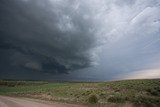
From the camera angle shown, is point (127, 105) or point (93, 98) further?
point (93, 98)

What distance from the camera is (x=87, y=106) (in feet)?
78.5

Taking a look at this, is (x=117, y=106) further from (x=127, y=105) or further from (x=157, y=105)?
(x=157, y=105)

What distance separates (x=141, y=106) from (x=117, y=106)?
2250 millimetres

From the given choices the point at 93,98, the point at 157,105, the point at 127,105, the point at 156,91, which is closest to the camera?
the point at 127,105

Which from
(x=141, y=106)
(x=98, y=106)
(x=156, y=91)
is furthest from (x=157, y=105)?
(x=156, y=91)

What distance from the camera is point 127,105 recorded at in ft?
72.8

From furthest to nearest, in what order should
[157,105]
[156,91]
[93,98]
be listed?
[156,91] < [93,98] < [157,105]

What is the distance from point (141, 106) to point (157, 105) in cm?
224

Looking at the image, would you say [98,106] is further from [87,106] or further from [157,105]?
[157,105]

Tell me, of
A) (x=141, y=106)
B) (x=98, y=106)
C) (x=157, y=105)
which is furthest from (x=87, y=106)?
(x=157, y=105)

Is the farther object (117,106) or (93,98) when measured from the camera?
(93,98)

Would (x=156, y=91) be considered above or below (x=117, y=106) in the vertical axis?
above

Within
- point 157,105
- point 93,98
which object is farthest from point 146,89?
point 157,105

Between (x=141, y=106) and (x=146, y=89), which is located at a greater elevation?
(x=146, y=89)
